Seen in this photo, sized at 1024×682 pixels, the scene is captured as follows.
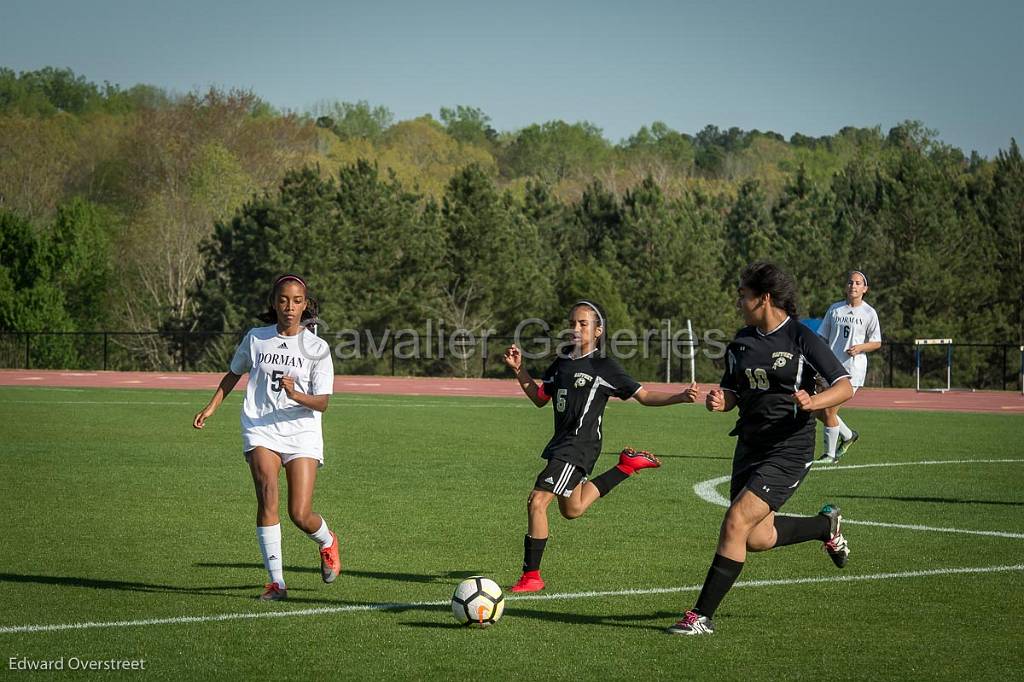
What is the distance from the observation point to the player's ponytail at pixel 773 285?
7359mm

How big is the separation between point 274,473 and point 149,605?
1.08 meters

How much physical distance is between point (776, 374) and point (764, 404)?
0.19 meters

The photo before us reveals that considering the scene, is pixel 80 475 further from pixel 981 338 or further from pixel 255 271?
pixel 981 338

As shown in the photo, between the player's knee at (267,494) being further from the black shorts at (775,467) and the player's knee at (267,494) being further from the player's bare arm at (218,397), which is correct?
the black shorts at (775,467)

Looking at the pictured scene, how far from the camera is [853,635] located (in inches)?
285

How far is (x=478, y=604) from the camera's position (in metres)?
7.27

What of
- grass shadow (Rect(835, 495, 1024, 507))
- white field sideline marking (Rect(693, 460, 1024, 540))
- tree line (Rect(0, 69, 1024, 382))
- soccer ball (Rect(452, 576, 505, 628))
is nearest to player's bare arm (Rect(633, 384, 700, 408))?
soccer ball (Rect(452, 576, 505, 628))

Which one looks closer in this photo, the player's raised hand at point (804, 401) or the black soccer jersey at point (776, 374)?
the player's raised hand at point (804, 401)

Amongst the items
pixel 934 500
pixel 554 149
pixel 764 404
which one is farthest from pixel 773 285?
pixel 554 149

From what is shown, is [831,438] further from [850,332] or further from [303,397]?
[303,397]

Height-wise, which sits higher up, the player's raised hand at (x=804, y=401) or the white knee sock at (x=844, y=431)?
the player's raised hand at (x=804, y=401)

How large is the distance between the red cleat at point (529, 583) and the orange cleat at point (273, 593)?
1.46m

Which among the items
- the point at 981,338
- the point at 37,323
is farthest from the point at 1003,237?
the point at 37,323

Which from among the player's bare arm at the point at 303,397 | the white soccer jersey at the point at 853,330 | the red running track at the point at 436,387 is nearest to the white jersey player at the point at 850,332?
the white soccer jersey at the point at 853,330
